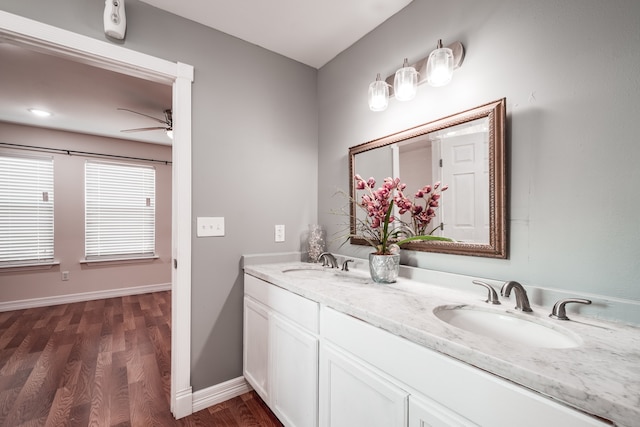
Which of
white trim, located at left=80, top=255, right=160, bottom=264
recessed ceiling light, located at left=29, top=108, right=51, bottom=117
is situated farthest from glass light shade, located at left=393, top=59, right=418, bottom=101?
white trim, located at left=80, top=255, right=160, bottom=264

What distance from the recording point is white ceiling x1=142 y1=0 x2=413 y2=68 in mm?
1644

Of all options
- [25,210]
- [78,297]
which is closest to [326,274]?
[78,297]

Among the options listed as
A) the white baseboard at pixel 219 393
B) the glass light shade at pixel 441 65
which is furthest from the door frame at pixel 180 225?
the glass light shade at pixel 441 65

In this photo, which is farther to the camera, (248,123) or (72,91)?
(72,91)

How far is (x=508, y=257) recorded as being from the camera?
1189mm

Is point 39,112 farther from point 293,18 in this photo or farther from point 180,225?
point 293,18

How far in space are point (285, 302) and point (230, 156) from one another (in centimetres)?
105

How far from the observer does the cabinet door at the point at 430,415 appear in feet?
2.45

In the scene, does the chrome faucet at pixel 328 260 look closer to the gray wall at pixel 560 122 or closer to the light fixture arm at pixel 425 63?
the gray wall at pixel 560 122

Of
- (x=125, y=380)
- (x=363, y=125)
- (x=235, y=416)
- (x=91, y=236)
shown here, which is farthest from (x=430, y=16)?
(x=91, y=236)

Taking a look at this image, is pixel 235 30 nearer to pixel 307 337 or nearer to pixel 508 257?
pixel 307 337

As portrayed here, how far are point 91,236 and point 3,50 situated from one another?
112 inches

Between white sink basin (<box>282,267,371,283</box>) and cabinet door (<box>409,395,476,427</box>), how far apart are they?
0.70 meters

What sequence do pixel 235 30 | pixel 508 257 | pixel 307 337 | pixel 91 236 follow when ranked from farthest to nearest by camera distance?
pixel 91 236 → pixel 235 30 → pixel 307 337 → pixel 508 257
